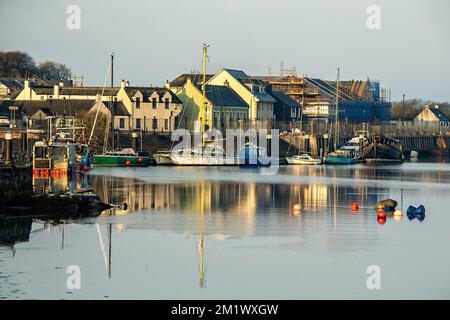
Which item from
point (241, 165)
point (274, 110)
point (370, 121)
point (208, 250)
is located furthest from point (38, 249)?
point (370, 121)

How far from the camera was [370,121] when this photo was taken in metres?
163

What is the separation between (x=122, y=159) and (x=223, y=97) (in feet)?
109

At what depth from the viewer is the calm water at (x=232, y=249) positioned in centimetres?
3300

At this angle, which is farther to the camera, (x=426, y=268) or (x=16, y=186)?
(x=16, y=186)

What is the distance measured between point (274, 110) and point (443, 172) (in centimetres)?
4242

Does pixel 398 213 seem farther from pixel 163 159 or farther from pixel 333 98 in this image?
pixel 333 98

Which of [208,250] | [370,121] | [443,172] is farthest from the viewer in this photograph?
[370,121]

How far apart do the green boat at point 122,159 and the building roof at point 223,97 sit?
25927 mm

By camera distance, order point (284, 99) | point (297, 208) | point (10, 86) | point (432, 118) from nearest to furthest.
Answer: point (297, 208) < point (10, 86) < point (284, 99) < point (432, 118)

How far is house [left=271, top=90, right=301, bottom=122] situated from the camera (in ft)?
461

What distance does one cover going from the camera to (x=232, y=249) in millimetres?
40188

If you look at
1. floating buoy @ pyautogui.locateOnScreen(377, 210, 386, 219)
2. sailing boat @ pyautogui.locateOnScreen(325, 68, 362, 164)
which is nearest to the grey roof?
sailing boat @ pyautogui.locateOnScreen(325, 68, 362, 164)

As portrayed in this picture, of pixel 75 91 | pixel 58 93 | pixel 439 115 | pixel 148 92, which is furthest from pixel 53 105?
pixel 439 115

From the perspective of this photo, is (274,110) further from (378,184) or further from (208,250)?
(208,250)
